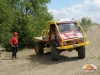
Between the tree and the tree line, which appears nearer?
the tree

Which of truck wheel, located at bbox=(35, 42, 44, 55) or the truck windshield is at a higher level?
the truck windshield

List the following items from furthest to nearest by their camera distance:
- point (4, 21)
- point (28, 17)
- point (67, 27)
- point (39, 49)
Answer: point (28, 17) → point (4, 21) → point (39, 49) → point (67, 27)

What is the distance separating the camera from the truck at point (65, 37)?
Result: 547 inches

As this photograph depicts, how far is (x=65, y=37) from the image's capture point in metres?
14.0

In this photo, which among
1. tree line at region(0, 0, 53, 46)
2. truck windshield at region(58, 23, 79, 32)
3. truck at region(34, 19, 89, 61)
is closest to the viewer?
truck at region(34, 19, 89, 61)

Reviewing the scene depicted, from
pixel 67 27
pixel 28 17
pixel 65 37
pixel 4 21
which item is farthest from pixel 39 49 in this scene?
pixel 28 17

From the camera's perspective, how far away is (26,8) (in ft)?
79.5

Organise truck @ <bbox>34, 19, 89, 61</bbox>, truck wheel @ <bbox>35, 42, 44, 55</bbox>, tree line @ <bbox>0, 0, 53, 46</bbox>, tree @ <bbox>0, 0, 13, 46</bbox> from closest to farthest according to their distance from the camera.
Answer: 1. truck @ <bbox>34, 19, 89, 61</bbox>
2. truck wheel @ <bbox>35, 42, 44, 55</bbox>
3. tree @ <bbox>0, 0, 13, 46</bbox>
4. tree line @ <bbox>0, 0, 53, 46</bbox>

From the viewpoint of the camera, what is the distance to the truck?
45.6 ft

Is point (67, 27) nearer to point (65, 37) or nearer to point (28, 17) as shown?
point (65, 37)

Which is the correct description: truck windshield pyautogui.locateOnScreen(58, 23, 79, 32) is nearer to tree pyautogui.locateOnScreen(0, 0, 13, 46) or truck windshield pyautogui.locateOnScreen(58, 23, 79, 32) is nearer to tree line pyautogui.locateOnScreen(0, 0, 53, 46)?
tree pyautogui.locateOnScreen(0, 0, 13, 46)

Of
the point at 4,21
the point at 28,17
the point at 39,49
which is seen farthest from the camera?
the point at 28,17

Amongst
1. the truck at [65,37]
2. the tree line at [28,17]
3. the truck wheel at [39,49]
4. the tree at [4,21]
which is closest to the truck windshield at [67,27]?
the truck at [65,37]

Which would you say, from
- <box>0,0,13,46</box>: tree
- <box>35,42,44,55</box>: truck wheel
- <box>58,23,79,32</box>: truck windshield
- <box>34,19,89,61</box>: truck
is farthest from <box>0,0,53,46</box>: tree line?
<box>58,23,79,32</box>: truck windshield
